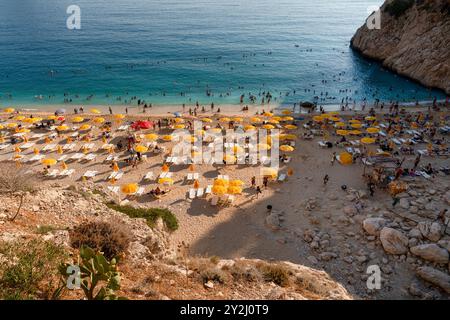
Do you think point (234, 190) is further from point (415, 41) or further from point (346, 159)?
point (415, 41)

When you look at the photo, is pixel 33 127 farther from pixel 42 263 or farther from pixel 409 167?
pixel 409 167

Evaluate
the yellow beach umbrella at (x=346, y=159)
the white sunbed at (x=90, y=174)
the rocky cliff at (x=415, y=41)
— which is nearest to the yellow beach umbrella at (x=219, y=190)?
the white sunbed at (x=90, y=174)

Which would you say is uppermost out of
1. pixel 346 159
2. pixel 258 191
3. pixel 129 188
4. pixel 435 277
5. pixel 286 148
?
pixel 286 148

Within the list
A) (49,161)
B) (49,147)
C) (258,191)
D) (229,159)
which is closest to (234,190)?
(258,191)

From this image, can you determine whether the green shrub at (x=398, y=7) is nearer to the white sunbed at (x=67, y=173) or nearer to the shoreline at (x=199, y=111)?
the shoreline at (x=199, y=111)

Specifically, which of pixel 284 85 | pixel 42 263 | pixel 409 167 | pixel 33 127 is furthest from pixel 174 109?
pixel 42 263

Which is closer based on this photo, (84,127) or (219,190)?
(219,190)
